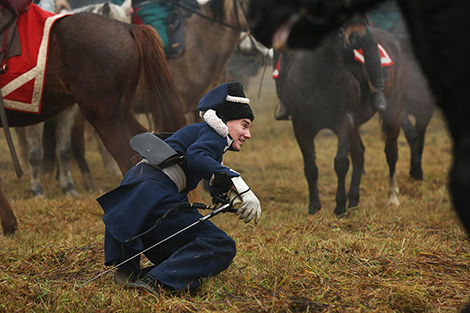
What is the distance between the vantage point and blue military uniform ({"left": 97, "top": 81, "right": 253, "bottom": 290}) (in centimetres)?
274

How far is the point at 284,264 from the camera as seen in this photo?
10.4 feet

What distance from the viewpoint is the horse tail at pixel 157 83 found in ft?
15.3

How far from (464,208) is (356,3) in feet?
2.10

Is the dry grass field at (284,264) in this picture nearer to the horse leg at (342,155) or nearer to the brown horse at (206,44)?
the horse leg at (342,155)

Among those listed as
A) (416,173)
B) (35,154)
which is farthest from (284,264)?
(416,173)

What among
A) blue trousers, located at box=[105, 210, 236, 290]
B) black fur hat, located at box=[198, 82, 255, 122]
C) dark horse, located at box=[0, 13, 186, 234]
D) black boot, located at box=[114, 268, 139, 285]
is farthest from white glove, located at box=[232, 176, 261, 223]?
dark horse, located at box=[0, 13, 186, 234]

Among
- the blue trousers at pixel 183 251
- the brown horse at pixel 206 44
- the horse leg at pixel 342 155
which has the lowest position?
the horse leg at pixel 342 155

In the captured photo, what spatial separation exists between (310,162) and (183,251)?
351cm

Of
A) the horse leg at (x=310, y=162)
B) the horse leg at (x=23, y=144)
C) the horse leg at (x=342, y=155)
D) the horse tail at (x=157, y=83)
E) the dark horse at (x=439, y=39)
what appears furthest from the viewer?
the horse leg at (x=23, y=144)

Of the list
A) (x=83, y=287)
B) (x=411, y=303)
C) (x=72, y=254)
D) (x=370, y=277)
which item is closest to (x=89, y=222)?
(x=72, y=254)

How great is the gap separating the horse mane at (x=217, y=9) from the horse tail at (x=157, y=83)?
2.63m

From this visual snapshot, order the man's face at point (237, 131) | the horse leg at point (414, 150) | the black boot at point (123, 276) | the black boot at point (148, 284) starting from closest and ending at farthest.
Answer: the black boot at point (148, 284) < the black boot at point (123, 276) < the man's face at point (237, 131) < the horse leg at point (414, 150)

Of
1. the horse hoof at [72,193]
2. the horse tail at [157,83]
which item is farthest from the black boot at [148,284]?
the horse hoof at [72,193]

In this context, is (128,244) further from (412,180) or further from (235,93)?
(412,180)
